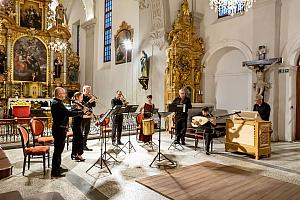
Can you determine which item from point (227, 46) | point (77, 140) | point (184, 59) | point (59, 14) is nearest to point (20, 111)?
point (77, 140)

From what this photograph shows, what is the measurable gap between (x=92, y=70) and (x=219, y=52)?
27.6ft

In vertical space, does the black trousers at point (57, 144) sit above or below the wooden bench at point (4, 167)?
below

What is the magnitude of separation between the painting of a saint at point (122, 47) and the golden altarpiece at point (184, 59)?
131 inches

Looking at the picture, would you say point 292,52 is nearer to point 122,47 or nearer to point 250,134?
point 250,134

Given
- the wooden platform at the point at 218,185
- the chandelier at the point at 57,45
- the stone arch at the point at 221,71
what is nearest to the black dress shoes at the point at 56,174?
the wooden platform at the point at 218,185

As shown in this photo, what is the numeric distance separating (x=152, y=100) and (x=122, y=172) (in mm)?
6936

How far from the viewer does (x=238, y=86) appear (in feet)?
36.8

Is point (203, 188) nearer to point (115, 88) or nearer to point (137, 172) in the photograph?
point (137, 172)

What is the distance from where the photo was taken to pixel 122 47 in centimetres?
1420

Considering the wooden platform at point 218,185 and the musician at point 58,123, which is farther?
the musician at point 58,123

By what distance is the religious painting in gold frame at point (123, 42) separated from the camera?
45.0 ft

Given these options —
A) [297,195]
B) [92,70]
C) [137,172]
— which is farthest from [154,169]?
[92,70]

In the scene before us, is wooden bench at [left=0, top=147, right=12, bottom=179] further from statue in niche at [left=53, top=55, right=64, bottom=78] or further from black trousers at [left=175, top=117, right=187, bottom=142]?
statue in niche at [left=53, top=55, right=64, bottom=78]

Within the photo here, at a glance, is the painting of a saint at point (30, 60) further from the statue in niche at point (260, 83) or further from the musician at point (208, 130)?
the statue in niche at point (260, 83)
